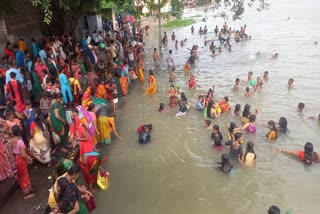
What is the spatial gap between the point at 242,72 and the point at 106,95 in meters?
8.35

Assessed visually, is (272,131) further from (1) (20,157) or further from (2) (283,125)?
(1) (20,157)

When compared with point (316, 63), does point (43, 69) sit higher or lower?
higher

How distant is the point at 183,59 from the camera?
19.8 m

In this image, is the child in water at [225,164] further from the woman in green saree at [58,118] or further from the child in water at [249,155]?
the woman in green saree at [58,118]

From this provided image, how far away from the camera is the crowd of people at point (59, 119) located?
5.47 m

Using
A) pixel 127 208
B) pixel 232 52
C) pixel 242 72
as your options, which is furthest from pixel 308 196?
pixel 232 52

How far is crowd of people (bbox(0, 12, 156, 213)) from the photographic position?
5.47 meters

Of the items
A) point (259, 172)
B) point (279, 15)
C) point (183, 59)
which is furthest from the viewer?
point (279, 15)

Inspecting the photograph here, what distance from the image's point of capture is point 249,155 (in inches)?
321

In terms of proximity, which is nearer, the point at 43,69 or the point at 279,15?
the point at 43,69

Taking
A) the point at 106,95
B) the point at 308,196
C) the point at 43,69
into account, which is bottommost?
the point at 308,196

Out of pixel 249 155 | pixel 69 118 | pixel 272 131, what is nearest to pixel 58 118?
pixel 69 118

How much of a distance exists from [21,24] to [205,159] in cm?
1048

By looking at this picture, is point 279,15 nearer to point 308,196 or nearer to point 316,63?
point 316,63
